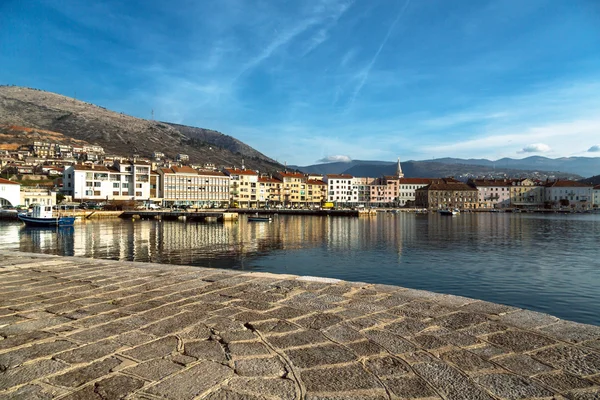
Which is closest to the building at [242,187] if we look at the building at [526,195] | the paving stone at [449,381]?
the building at [526,195]

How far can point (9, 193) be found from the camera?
82500 mm

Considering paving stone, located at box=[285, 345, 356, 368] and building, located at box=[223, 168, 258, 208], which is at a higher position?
building, located at box=[223, 168, 258, 208]

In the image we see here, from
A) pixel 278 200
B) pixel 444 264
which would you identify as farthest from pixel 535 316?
pixel 278 200

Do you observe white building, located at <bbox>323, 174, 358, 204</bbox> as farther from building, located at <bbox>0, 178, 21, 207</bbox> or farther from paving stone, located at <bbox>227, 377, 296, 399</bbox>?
paving stone, located at <bbox>227, 377, 296, 399</bbox>

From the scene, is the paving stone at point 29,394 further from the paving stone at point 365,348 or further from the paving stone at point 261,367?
the paving stone at point 365,348

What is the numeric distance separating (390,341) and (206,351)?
203 cm

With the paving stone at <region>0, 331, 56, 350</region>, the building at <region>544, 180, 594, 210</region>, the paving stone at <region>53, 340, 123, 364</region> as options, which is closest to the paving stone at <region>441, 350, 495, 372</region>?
the paving stone at <region>53, 340, 123, 364</region>

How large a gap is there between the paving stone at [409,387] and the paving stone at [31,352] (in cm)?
338

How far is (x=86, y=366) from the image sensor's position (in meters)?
3.87

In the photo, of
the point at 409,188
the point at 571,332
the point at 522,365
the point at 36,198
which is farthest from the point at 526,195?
the point at 522,365

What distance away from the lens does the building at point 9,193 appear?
8144 cm

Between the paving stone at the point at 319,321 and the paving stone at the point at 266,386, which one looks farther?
the paving stone at the point at 319,321

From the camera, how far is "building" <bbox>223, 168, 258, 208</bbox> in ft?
405

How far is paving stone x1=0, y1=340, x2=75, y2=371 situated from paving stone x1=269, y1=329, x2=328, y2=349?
2.23 m
